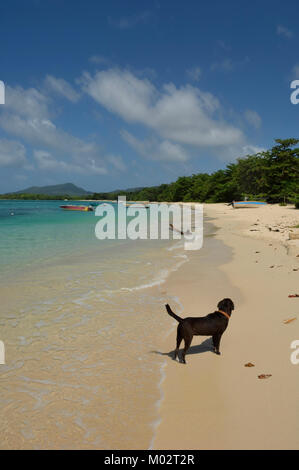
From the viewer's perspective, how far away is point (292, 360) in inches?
165

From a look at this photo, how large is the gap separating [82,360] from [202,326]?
6.87ft

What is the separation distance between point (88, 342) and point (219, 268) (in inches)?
264

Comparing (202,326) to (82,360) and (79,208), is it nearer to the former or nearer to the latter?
(82,360)

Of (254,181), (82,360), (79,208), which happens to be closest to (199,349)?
(82,360)

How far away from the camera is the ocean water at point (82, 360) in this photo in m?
3.13

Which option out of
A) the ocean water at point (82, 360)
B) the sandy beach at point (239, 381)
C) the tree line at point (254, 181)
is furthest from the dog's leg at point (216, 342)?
the tree line at point (254, 181)

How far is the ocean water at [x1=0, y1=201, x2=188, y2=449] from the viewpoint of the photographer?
3.13m

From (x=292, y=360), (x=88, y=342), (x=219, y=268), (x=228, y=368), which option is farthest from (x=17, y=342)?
(x=219, y=268)

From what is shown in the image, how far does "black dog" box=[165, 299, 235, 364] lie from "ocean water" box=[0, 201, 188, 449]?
65 cm

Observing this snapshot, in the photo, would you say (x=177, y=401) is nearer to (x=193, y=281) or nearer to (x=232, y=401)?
(x=232, y=401)

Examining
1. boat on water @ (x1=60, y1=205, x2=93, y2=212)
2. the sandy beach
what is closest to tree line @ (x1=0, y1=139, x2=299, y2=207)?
the sandy beach

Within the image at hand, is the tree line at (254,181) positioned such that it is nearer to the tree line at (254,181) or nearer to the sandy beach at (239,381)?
the tree line at (254,181)

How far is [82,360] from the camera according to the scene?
4.64 m

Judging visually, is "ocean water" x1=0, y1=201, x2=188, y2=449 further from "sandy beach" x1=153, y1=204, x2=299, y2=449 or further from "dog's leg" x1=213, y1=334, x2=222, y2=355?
"dog's leg" x1=213, y1=334, x2=222, y2=355
